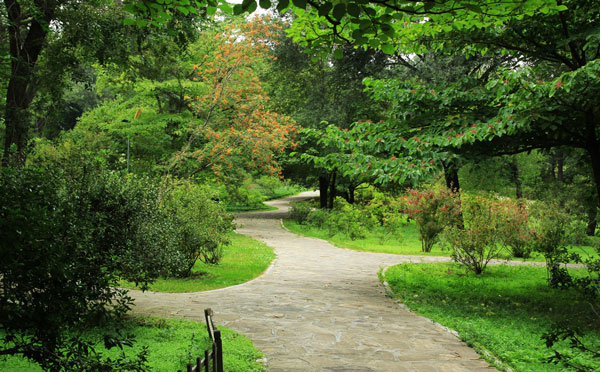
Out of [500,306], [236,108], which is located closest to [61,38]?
[236,108]

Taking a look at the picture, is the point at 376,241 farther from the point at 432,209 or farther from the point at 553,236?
the point at 553,236

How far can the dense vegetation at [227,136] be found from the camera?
3.27 meters

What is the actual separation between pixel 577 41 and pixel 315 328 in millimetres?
6281

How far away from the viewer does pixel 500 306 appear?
26.7 ft

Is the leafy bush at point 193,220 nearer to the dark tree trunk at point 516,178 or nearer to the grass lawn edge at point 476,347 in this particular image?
the grass lawn edge at point 476,347

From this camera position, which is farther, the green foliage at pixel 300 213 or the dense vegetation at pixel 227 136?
the green foliage at pixel 300 213

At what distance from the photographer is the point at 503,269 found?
1245cm

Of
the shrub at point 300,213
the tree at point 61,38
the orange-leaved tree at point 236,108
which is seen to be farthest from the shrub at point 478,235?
the shrub at point 300,213

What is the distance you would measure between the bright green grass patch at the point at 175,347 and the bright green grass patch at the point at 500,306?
9.75 feet

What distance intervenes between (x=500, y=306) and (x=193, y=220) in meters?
6.41

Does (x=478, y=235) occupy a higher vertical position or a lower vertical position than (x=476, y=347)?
higher

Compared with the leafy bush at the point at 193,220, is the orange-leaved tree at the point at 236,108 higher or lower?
higher

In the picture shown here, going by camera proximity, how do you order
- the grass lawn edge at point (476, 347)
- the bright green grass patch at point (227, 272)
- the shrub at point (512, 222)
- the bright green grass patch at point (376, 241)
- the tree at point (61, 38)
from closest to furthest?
1. the grass lawn edge at point (476, 347)
2. the bright green grass patch at point (227, 272)
3. the tree at point (61, 38)
4. the shrub at point (512, 222)
5. the bright green grass patch at point (376, 241)

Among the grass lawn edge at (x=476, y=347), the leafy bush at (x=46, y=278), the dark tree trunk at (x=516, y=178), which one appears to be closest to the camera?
the leafy bush at (x=46, y=278)
